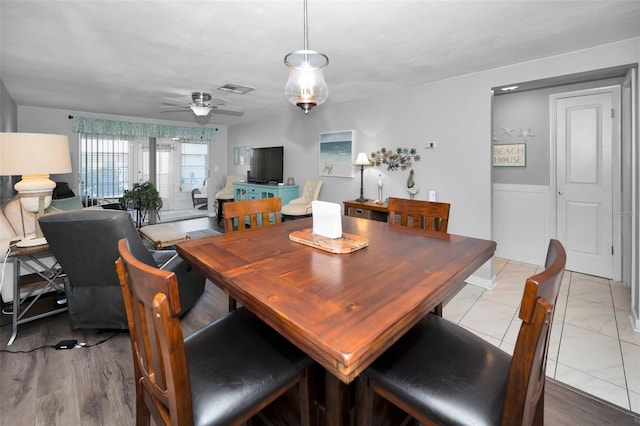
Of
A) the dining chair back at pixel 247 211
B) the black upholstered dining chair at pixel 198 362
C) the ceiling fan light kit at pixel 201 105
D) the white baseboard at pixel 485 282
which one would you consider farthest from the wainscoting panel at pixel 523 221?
the ceiling fan light kit at pixel 201 105

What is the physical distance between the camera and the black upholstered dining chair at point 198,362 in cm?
81

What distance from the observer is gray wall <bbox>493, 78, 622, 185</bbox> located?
12.3 ft

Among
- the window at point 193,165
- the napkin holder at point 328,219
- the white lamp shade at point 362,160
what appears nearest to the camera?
the napkin holder at point 328,219

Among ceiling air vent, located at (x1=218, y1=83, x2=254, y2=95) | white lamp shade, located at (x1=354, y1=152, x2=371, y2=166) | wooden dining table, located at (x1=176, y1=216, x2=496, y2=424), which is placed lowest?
wooden dining table, located at (x1=176, y1=216, x2=496, y2=424)

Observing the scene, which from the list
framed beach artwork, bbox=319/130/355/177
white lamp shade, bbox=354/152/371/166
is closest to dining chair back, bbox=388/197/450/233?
white lamp shade, bbox=354/152/371/166

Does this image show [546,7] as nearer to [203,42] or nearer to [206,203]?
[203,42]

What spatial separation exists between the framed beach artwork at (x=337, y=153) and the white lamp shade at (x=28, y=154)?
135 inches

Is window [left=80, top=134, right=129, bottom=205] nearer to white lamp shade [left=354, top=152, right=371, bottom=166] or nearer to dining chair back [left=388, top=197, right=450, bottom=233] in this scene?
white lamp shade [left=354, top=152, right=371, bottom=166]

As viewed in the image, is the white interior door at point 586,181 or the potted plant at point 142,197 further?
the potted plant at point 142,197

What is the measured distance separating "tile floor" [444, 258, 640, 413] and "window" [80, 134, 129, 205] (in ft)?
22.3

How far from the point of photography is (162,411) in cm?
98

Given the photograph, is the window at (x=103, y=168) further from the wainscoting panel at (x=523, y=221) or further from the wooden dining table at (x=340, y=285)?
the wainscoting panel at (x=523, y=221)

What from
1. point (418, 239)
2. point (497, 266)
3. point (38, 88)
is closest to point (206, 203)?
point (38, 88)

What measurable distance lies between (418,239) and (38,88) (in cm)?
522
